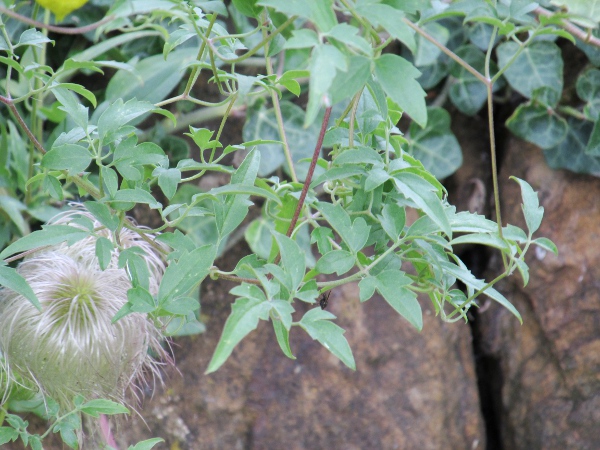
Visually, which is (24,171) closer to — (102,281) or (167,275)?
(102,281)

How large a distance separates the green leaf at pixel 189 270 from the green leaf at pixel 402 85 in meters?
0.22

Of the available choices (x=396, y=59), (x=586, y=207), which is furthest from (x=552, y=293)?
(x=396, y=59)

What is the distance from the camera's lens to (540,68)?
1.42 metres

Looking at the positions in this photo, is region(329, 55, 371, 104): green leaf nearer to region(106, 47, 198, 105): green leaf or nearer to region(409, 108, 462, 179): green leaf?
region(106, 47, 198, 105): green leaf

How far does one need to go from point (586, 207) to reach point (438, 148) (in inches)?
13.4

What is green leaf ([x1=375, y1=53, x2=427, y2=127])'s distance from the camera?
464 millimetres

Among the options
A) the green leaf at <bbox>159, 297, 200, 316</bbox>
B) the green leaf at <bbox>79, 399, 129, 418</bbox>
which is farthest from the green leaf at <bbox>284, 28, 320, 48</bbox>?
the green leaf at <bbox>79, 399, 129, 418</bbox>

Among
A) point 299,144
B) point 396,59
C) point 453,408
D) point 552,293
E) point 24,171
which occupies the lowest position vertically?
point 453,408

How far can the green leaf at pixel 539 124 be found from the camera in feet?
4.61

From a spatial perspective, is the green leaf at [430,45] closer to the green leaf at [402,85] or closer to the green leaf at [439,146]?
the green leaf at [439,146]

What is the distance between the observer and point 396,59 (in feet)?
1.56

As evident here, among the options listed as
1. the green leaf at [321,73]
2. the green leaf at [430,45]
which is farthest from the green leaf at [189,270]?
the green leaf at [430,45]

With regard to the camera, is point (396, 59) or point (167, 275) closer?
point (396, 59)

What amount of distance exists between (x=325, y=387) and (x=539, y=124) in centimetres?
73
